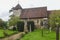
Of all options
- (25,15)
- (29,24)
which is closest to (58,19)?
(29,24)

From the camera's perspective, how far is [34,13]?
49781 millimetres

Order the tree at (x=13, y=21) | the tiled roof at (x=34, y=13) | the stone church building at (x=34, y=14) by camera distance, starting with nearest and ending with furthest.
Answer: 1. the tree at (x=13, y=21)
2. the stone church building at (x=34, y=14)
3. the tiled roof at (x=34, y=13)

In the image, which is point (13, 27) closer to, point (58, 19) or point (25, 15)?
point (25, 15)

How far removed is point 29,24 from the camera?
123 ft

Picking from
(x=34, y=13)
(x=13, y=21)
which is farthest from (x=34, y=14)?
(x=13, y=21)

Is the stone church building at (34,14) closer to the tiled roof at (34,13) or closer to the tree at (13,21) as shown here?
the tiled roof at (34,13)

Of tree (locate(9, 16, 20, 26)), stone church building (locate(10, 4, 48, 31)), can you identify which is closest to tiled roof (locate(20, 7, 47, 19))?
stone church building (locate(10, 4, 48, 31))

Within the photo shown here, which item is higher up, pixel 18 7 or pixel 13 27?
pixel 18 7

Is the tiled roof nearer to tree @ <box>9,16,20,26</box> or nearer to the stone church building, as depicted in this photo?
the stone church building

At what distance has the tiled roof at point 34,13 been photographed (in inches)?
1914

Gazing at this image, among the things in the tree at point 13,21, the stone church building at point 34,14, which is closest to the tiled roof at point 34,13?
the stone church building at point 34,14

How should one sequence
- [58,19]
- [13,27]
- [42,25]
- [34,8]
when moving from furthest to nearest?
1. [34,8]
2. [42,25]
3. [13,27]
4. [58,19]

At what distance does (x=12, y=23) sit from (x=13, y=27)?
160cm

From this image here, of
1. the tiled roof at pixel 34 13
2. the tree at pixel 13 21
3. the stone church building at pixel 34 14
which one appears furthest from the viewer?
the tiled roof at pixel 34 13
